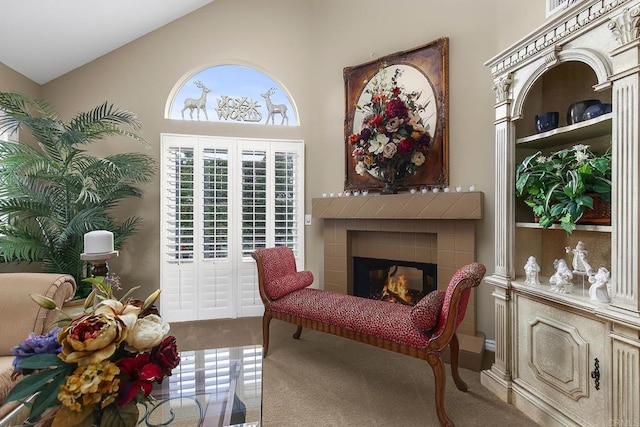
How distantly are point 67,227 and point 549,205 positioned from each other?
11.7 ft

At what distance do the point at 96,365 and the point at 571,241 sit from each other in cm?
251

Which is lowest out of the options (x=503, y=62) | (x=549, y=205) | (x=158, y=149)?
(x=549, y=205)

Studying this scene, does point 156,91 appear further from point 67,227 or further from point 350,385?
point 350,385

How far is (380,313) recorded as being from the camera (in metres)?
2.15

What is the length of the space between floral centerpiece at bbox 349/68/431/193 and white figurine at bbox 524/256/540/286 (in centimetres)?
122

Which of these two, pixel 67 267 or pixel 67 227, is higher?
pixel 67 227

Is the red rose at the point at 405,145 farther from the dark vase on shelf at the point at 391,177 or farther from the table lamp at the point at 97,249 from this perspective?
the table lamp at the point at 97,249

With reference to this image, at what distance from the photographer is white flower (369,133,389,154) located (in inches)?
110

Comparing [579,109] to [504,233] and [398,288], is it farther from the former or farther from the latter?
[398,288]

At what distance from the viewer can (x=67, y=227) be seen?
2623 millimetres

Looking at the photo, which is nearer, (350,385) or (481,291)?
(350,385)

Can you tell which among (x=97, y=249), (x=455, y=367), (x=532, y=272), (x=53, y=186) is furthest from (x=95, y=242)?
(x=532, y=272)

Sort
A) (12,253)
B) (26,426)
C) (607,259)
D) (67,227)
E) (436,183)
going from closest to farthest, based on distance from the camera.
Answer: (26,426), (607,259), (12,253), (67,227), (436,183)

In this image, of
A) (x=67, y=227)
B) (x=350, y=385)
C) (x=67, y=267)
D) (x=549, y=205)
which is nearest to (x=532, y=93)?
(x=549, y=205)
